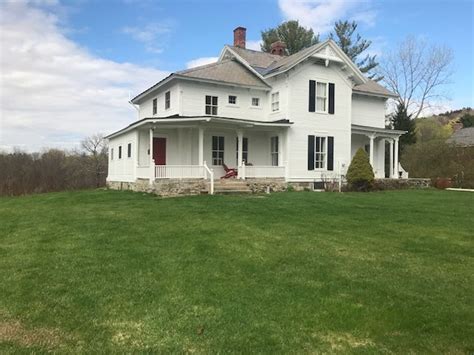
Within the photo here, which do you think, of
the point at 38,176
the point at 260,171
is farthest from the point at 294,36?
the point at 38,176

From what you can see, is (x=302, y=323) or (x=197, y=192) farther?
(x=197, y=192)

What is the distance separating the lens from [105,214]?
1191cm

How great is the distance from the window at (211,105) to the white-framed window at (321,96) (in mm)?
5311

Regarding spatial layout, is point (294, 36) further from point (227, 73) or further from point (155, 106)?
point (155, 106)

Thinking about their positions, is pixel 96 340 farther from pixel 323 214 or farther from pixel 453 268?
pixel 323 214

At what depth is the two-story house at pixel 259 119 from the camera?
2017 cm

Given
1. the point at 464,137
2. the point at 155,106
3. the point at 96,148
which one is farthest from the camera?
the point at 96,148

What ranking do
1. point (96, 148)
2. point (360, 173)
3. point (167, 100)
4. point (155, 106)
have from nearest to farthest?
point (360, 173), point (167, 100), point (155, 106), point (96, 148)

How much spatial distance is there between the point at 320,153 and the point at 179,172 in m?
7.99

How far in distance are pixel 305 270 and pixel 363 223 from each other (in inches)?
174

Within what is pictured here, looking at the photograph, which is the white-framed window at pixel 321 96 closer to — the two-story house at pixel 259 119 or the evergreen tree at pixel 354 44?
the two-story house at pixel 259 119

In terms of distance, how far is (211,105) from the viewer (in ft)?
68.0

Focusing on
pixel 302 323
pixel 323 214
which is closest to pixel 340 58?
pixel 323 214

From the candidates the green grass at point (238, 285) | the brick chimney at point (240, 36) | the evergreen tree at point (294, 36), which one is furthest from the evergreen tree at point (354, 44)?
the green grass at point (238, 285)
